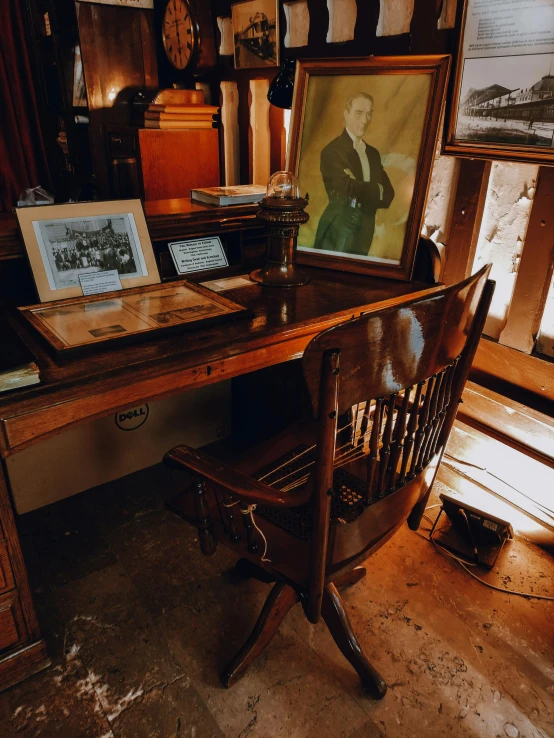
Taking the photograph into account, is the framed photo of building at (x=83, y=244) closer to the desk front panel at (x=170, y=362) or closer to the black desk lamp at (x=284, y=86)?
the desk front panel at (x=170, y=362)

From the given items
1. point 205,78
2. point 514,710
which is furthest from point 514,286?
point 205,78

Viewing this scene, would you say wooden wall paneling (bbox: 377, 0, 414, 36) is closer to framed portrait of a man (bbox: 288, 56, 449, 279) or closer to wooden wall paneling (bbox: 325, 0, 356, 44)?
wooden wall paneling (bbox: 325, 0, 356, 44)

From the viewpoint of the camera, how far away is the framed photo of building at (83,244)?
4.80 ft

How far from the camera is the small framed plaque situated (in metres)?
1.80

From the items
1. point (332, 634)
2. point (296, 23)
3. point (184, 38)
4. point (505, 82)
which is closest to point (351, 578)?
point (332, 634)

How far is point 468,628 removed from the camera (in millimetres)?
1603

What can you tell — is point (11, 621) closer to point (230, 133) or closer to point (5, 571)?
point (5, 571)

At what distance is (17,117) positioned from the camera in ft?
12.8

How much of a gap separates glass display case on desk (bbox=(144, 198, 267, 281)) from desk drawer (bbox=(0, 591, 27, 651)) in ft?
3.46

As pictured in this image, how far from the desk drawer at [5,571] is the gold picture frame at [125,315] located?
0.53 metres

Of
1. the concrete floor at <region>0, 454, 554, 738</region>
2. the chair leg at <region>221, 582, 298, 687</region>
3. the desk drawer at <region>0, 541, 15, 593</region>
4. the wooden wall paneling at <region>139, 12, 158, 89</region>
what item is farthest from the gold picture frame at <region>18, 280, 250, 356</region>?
the wooden wall paneling at <region>139, 12, 158, 89</region>

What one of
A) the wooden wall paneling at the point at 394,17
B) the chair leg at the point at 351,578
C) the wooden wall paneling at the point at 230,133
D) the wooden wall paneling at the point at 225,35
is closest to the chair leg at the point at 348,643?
the chair leg at the point at 351,578

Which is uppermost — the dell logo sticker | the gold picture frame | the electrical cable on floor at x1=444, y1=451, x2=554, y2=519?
the gold picture frame

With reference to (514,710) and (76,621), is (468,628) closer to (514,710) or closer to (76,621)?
(514,710)
